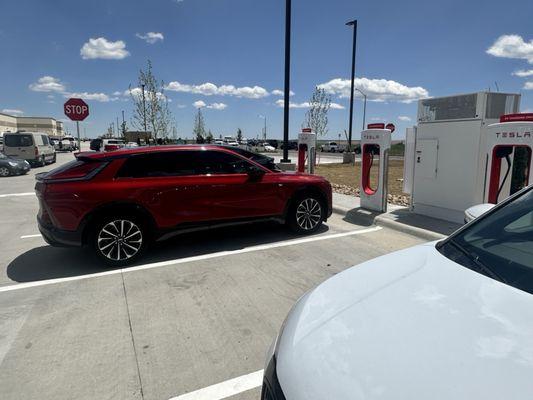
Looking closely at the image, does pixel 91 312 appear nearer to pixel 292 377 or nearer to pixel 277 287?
pixel 277 287

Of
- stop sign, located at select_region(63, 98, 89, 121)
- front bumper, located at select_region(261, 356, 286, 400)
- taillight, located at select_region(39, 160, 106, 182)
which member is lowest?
front bumper, located at select_region(261, 356, 286, 400)

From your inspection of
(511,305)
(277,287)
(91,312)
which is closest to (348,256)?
(277,287)

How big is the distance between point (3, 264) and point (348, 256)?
4.89m

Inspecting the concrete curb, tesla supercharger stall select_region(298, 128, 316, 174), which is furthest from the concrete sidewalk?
tesla supercharger stall select_region(298, 128, 316, 174)

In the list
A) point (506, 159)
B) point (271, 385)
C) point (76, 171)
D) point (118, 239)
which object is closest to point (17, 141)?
point (76, 171)

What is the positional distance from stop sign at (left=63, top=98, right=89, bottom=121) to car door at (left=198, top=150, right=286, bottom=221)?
9976mm

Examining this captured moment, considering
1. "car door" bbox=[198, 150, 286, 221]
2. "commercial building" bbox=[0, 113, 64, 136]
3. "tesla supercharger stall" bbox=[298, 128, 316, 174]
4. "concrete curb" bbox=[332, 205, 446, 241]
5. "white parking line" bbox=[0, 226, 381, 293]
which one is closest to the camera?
"white parking line" bbox=[0, 226, 381, 293]

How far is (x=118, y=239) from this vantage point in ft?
16.9

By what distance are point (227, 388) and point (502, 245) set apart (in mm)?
2010

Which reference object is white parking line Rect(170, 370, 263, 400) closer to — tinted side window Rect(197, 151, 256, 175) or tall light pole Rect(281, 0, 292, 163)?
tinted side window Rect(197, 151, 256, 175)

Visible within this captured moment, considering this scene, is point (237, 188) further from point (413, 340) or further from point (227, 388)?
point (413, 340)

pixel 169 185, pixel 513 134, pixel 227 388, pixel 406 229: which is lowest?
pixel 227 388

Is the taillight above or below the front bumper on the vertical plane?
above

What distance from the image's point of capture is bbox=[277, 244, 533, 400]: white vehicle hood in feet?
4.20
